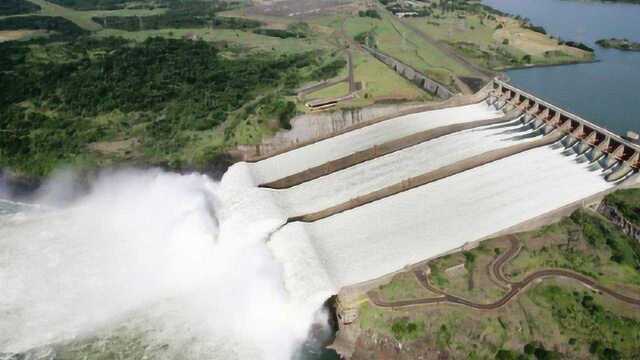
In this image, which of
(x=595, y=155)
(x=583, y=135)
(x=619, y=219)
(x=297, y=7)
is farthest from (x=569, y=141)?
(x=297, y=7)

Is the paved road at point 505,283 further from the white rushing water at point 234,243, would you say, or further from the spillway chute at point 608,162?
the spillway chute at point 608,162

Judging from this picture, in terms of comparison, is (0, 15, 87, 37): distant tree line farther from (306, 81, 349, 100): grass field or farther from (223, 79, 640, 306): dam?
(223, 79, 640, 306): dam

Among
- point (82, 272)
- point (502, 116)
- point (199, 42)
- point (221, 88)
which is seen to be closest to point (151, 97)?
point (221, 88)

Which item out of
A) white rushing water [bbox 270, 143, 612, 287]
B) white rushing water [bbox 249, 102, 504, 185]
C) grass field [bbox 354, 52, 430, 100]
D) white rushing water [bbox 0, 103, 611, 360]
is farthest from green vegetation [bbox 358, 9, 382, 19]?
white rushing water [bbox 270, 143, 612, 287]

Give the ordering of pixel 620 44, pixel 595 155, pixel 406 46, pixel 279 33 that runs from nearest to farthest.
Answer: pixel 595 155
pixel 406 46
pixel 620 44
pixel 279 33

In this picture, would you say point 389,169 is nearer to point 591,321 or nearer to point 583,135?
point 583,135

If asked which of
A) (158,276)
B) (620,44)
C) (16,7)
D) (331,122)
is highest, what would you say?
(16,7)

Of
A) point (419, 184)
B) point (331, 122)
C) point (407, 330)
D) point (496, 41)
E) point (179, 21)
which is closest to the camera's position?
point (407, 330)
